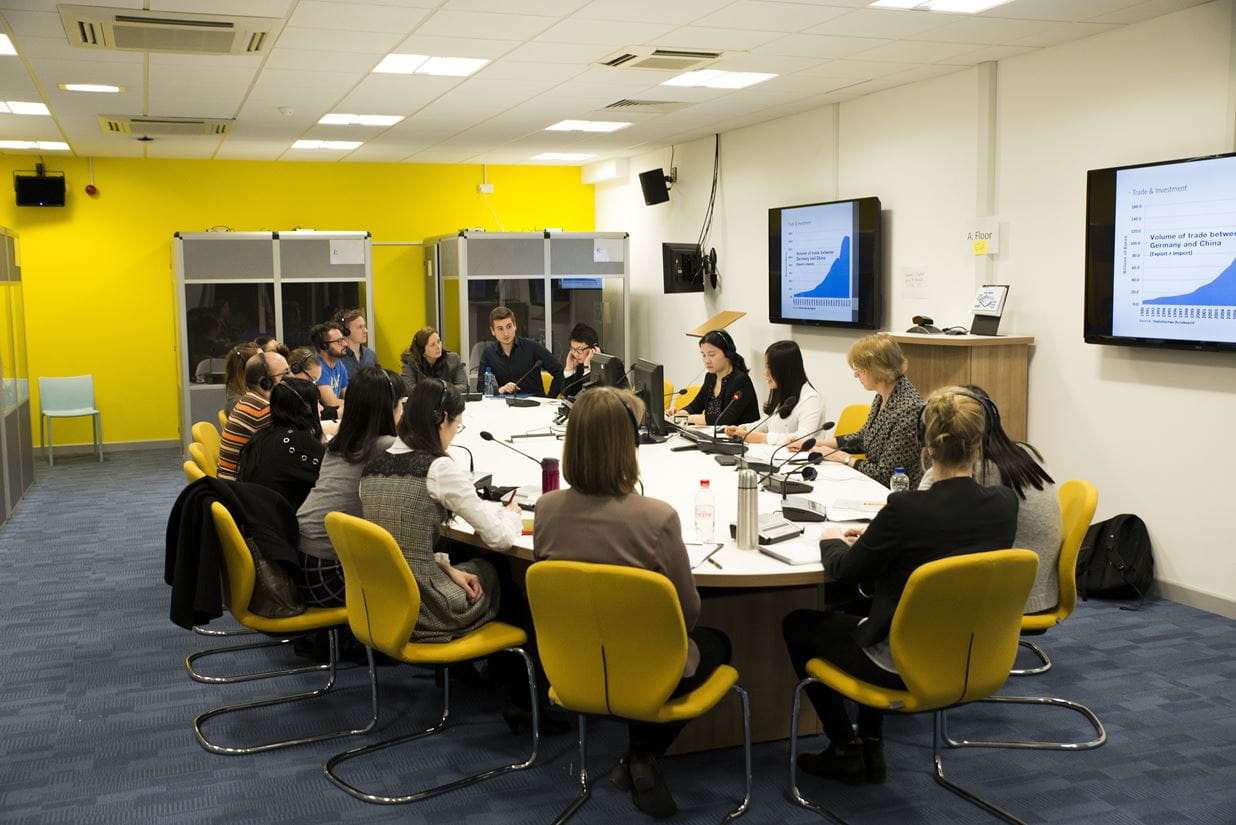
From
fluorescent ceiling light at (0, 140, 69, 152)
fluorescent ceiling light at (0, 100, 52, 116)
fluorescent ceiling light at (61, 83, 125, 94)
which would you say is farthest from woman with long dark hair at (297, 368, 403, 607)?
fluorescent ceiling light at (0, 140, 69, 152)

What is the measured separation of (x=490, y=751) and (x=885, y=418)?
2117 mm

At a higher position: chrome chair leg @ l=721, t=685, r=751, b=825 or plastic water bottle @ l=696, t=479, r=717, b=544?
plastic water bottle @ l=696, t=479, r=717, b=544

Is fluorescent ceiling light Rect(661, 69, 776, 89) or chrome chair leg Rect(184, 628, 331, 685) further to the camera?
fluorescent ceiling light Rect(661, 69, 776, 89)

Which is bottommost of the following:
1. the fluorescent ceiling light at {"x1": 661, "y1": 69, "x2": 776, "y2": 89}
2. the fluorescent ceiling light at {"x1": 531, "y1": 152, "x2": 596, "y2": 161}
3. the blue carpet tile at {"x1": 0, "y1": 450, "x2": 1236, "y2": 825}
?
the blue carpet tile at {"x1": 0, "y1": 450, "x2": 1236, "y2": 825}

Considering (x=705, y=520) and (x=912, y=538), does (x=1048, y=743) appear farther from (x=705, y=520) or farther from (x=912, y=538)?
(x=705, y=520)

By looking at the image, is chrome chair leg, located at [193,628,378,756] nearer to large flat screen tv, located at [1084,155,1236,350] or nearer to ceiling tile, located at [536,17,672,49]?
ceiling tile, located at [536,17,672,49]

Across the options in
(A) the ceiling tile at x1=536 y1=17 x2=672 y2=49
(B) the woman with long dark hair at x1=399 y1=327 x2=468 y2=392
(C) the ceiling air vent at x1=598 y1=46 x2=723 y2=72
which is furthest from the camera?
(B) the woman with long dark hair at x1=399 y1=327 x2=468 y2=392

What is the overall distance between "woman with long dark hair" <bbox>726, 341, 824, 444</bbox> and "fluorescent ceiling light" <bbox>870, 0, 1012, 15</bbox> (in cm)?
160

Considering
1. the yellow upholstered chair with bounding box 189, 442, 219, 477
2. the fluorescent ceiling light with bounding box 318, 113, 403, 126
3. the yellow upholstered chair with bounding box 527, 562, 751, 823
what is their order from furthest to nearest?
the fluorescent ceiling light with bounding box 318, 113, 403, 126 < the yellow upholstered chair with bounding box 189, 442, 219, 477 < the yellow upholstered chair with bounding box 527, 562, 751, 823

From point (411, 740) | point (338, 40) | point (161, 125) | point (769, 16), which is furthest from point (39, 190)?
point (411, 740)

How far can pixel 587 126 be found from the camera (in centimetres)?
867

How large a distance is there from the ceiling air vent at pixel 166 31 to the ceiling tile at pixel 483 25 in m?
0.72

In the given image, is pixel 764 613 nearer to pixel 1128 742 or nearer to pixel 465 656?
pixel 465 656

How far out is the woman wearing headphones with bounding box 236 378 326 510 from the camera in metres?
4.14
